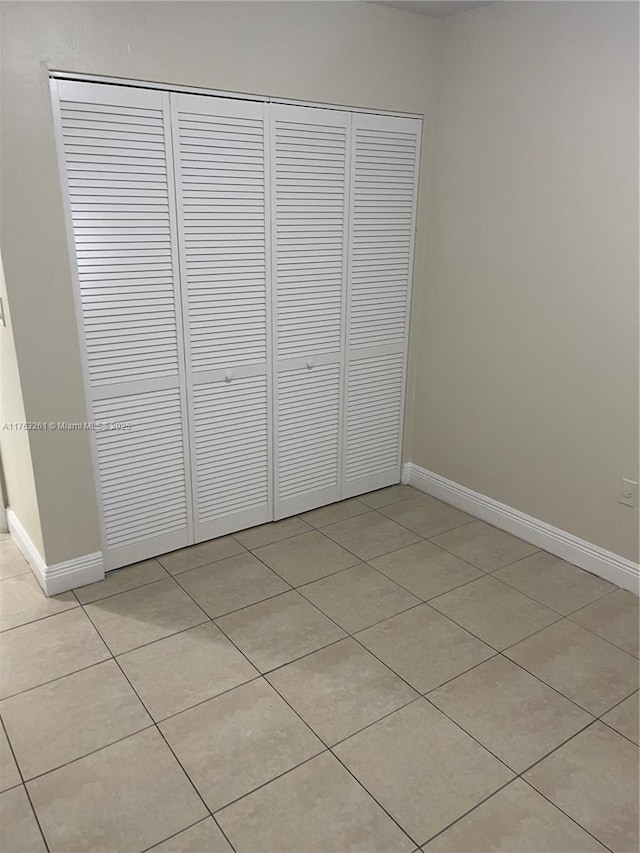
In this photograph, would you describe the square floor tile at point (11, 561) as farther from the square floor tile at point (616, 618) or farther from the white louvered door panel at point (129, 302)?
the square floor tile at point (616, 618)

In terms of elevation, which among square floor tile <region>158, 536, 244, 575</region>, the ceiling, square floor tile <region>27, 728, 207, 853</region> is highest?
the ceiling

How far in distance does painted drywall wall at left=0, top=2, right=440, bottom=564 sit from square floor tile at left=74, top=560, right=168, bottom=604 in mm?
161

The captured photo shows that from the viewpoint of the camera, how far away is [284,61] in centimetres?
261

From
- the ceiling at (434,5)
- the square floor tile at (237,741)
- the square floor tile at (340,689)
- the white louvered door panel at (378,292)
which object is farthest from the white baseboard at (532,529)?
the ceiling at (434,5)

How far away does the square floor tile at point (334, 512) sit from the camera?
3309mm

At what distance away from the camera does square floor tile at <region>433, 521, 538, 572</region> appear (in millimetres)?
2963

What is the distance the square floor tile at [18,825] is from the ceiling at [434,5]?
316cm

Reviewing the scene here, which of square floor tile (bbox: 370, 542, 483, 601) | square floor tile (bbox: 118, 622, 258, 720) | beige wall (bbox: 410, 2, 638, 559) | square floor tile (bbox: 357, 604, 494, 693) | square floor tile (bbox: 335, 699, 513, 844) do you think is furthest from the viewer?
square floor tile (bbox: 370, 542, 483, 601)

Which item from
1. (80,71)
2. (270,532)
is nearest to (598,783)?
(270,532)

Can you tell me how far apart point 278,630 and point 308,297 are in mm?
1495

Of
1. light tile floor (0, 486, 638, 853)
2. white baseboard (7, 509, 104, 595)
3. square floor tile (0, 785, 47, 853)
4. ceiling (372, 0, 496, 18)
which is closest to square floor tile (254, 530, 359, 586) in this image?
light tile floor (0, 486, 638, 853)

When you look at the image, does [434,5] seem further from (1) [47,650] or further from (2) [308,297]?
(1) [47,650]

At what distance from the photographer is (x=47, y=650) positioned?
7.60 ft

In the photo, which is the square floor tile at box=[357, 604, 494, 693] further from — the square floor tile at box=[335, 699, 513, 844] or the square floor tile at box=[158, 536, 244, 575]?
the square floor tile at box=[158, 536, 244, 575]
